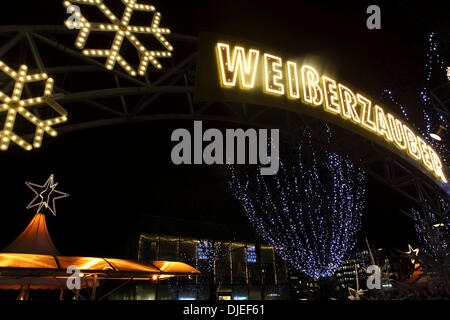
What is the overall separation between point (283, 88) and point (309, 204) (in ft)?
46.0

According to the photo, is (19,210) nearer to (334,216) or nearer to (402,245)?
(334,216)

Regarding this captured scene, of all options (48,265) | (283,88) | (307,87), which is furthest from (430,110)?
(48,265)

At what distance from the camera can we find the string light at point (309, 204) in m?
15.1

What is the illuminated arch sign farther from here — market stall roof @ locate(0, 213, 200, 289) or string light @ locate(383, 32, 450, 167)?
market stall roof @ locate(0, 213, 200, 289)

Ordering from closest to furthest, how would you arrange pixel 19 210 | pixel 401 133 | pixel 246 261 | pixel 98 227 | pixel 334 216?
pixel 401 133, pixel 19 210, pixel 98 227, pixel 334 216, pixel 246 261

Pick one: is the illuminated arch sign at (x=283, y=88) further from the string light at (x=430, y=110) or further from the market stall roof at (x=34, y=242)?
the market stall roof at (x=34, y=242)

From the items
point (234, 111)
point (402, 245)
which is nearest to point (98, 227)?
point (234, 111)

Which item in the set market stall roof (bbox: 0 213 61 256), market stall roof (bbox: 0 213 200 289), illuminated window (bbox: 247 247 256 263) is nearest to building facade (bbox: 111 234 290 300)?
illuminated window (bbox: 247 247 256 263)

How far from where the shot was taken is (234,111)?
23.7 ft

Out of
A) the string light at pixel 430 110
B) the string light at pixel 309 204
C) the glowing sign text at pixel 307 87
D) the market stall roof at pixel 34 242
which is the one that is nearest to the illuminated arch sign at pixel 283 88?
the glowing sign text at pixel 307 87

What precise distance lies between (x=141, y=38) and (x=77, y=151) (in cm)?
728

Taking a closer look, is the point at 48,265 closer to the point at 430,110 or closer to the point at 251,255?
the point at 430,110

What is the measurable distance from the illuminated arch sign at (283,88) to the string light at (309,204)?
700 cm

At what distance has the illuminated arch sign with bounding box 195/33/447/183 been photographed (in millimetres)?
4531
